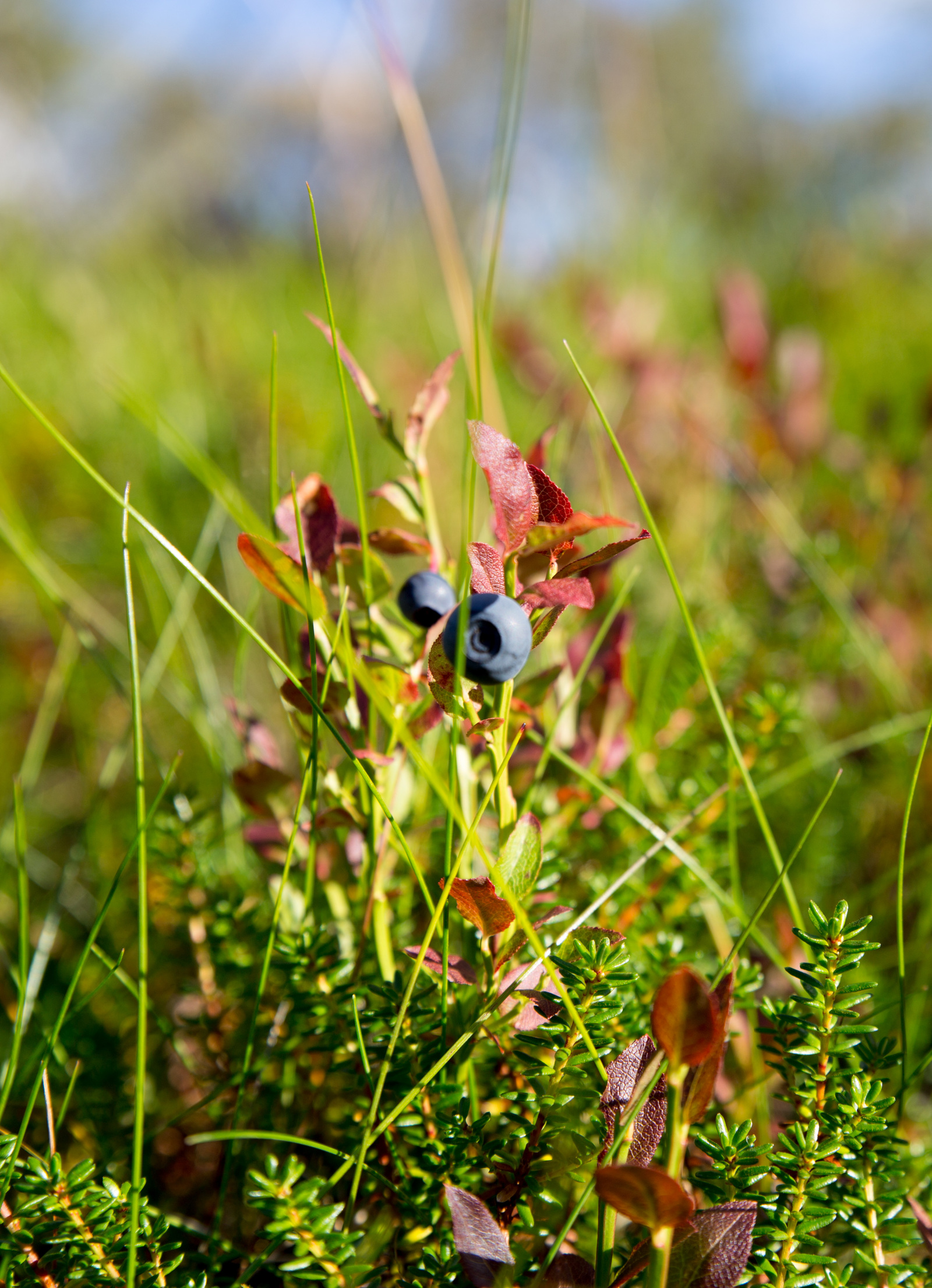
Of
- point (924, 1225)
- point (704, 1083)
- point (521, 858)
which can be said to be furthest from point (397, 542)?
point (924, 1225)

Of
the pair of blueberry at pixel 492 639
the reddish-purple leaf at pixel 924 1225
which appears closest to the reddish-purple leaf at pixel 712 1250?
the reddish-purple leaf at pixel 924 1225

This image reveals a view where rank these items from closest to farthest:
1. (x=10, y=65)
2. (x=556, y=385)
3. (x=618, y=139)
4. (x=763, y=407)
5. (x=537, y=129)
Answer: (x=763, y=407) < (x=556, y=385) < (x=618, y=139) < (x=537, y=129) < (x=10, y=65)

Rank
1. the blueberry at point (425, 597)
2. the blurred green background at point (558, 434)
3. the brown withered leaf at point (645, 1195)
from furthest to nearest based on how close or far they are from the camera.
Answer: the blurred green background at point (558, 434)
the blueberry at point (425, 597)
the brown withered leaf at point (645, 1195)

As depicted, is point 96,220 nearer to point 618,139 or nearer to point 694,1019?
point 618,139

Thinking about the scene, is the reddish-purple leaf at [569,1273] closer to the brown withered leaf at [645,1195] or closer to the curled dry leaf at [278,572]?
the brown withered leaf at [645,1195]

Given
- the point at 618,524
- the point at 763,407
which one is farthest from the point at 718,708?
the point at 763,407

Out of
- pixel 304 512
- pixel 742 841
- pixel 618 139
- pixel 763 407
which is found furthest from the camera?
pixel 618 139

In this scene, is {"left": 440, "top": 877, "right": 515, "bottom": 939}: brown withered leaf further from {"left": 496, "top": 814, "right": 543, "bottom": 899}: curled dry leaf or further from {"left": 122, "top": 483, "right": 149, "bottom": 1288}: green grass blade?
{"left": 122, "top": 483, "right": 149, "bottom": 1288}: green grass blade
